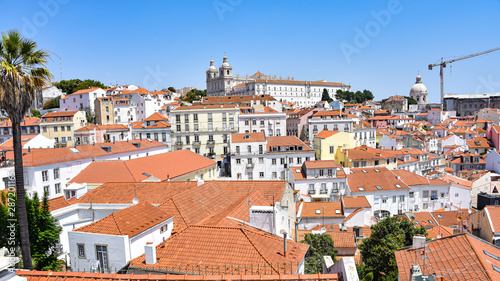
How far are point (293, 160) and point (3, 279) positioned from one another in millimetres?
43026

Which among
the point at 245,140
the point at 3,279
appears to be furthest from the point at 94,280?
the point at 245,140

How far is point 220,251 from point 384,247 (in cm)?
1220

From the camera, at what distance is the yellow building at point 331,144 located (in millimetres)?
51344

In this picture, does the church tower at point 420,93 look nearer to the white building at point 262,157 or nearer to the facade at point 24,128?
the white building at point 262,157

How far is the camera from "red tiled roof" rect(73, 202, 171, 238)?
40.9ft

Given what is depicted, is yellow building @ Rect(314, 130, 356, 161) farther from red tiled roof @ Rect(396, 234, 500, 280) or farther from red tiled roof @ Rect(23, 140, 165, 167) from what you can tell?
red tiled roof @ Rect(396, 234, 500, 280)

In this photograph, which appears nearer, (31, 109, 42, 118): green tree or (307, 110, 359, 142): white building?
(307, 110, 359, 142): white building

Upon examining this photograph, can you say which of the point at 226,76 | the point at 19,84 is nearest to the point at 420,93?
the point at 226,76

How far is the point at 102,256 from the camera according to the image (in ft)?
40.6

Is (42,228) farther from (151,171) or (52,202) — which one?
(151,171)

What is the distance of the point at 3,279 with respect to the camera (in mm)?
6289

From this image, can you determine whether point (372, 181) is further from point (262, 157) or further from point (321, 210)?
point (262, 157)

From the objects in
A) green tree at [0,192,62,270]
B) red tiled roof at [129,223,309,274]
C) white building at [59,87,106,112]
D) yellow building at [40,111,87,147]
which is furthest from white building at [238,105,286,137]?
white building at [59,87,106,112]

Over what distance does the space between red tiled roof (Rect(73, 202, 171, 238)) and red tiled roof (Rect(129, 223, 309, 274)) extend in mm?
1211
